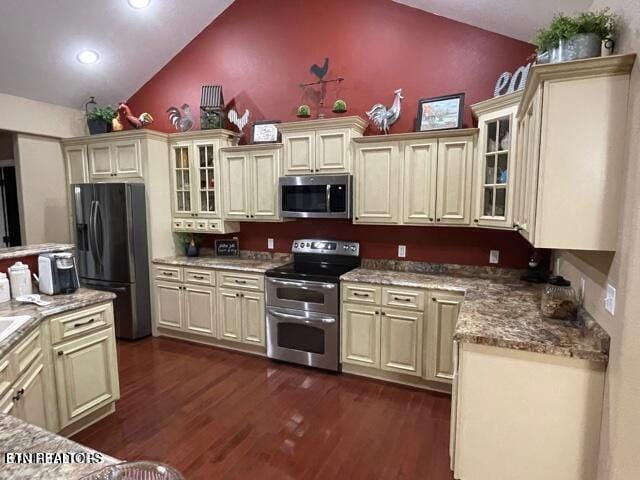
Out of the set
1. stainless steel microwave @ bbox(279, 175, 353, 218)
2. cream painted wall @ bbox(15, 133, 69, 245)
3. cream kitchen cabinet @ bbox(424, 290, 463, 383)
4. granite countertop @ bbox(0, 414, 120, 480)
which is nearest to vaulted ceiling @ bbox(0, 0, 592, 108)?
cream painted wall @ bbox(15, 133, 69, 245)

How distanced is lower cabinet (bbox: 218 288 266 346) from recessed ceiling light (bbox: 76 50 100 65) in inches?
113

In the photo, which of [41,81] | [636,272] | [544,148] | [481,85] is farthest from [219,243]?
[636,272]

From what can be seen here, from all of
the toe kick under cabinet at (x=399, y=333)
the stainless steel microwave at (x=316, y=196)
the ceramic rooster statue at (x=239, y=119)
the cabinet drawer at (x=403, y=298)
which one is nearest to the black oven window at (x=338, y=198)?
the stainless steel microwave at (x=316, y=196)

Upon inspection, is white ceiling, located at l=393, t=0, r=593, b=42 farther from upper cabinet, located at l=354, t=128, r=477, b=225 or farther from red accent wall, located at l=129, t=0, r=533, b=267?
upper cabinet, located at l=354, t=128, r=477, b=225

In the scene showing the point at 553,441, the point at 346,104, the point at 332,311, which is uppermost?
the point at 346,104

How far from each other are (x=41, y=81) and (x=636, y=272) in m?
5.27

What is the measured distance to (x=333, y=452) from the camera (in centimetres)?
231

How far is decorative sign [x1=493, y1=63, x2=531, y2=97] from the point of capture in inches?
103

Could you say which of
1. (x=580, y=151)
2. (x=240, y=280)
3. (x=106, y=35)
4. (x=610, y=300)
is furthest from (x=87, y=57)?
(x=610, y=300)

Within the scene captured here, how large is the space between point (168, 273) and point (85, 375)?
5.71 ft

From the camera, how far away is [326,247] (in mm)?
3846

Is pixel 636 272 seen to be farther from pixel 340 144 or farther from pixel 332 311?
pixel 340 144

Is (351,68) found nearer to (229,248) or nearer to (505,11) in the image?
(505,11)

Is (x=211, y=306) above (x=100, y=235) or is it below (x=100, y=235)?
below
